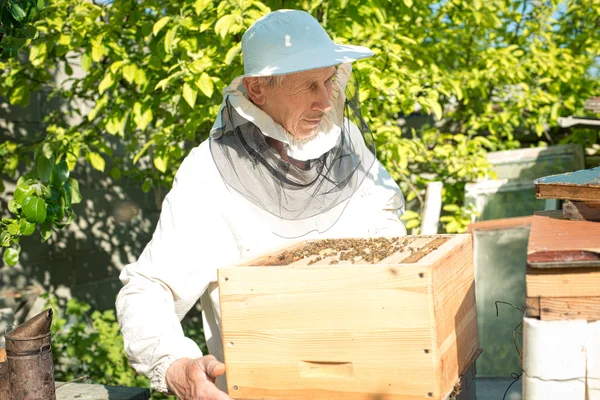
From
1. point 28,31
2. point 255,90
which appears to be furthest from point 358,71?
point 28,31

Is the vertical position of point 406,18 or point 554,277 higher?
point 406,18

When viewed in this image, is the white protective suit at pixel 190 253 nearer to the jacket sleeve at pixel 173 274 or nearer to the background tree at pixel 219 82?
the jacket sleeve at pixel 173 274

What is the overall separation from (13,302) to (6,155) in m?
0.87

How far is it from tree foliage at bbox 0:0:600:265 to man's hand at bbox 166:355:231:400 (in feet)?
4.00

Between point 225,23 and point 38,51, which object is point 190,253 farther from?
point 38,51

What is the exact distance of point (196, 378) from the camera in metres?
1.65

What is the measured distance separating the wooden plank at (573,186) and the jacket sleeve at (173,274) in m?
0.82

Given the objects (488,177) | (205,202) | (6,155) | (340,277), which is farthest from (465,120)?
(340,277)

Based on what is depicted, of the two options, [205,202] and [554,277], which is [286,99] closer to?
[205,202]

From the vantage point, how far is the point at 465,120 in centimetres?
468

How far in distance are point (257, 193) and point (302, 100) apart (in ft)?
0.95

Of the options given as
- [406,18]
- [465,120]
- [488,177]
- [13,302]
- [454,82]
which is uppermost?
[406,18]

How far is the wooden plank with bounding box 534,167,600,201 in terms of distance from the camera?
4.56 ft

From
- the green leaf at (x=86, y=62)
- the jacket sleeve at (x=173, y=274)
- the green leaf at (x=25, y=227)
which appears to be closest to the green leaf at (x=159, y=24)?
the green leaf at (x=86, y=62)
